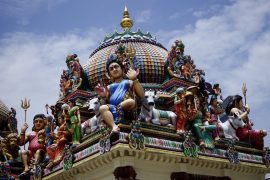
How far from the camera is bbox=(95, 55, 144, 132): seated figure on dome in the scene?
58.3 ft

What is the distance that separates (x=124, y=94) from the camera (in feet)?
61.1

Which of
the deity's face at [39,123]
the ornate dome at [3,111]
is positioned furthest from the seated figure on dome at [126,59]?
the ornate dome at [3,111]

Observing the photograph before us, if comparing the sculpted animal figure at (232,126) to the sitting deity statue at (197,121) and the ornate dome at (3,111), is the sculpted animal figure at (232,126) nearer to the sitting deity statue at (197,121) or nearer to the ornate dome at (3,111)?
the sitting deity statue at (197,121)

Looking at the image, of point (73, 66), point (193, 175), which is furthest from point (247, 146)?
point (73, 66)

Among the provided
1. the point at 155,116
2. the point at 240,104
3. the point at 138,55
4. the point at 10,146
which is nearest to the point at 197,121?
the point at 155,116

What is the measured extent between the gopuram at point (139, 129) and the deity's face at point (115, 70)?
4cm

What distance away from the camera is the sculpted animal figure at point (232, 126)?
73.2ft

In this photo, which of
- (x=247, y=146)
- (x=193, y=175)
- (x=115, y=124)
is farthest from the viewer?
(x=247, y=146)

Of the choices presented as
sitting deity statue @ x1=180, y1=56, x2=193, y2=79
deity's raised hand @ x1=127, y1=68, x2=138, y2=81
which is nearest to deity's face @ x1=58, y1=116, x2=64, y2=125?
deity's raised hand @ x1=127, y1=68, x2=138, y2=81

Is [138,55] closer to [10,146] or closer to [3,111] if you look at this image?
[10,146]

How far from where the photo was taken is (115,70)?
19.9 meters

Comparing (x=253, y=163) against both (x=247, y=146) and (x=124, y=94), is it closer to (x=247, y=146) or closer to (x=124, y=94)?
(x=247, y=146)

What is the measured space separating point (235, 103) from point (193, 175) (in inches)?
237

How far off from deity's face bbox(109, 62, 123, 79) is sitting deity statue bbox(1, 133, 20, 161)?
30.3ft
